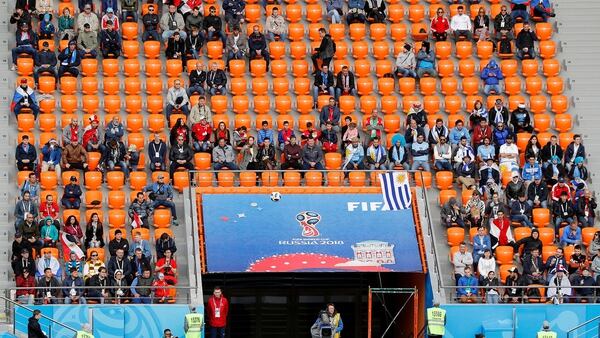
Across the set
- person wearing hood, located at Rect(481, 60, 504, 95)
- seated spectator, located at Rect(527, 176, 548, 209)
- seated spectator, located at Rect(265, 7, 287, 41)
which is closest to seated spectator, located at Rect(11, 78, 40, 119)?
seated spectator, located at Rect(265, 7, 287, 41)

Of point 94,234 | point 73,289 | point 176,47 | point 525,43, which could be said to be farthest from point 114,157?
point 525,43

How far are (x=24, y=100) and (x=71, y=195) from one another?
3089 mm

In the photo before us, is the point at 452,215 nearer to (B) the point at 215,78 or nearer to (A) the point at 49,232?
(B) the point at 215,78

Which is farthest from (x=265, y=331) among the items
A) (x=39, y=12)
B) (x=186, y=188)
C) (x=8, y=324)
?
(x=39, y=12)

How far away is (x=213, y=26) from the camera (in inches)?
1822

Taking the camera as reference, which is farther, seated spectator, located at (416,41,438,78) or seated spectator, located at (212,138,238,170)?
seated spectator, located at (416,41,438,78)

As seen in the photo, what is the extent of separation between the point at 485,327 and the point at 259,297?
520cm

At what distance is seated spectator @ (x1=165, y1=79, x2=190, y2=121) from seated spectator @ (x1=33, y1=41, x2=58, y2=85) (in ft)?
8.84

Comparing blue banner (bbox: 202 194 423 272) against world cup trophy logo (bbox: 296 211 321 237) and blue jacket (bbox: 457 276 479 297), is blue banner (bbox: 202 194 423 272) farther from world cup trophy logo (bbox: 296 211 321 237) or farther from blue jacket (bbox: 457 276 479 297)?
blue jacket (bbox: 457 276 479 297)

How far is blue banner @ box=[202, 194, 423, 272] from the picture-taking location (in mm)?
41438

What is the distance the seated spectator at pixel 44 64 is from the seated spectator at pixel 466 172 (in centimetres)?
924

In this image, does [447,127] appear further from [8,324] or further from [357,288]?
[8,324]

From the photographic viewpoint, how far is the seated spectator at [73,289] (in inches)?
1565

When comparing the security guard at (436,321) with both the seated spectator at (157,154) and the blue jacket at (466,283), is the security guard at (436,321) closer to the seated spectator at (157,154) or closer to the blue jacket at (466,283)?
the blue jacket at (466,283)
